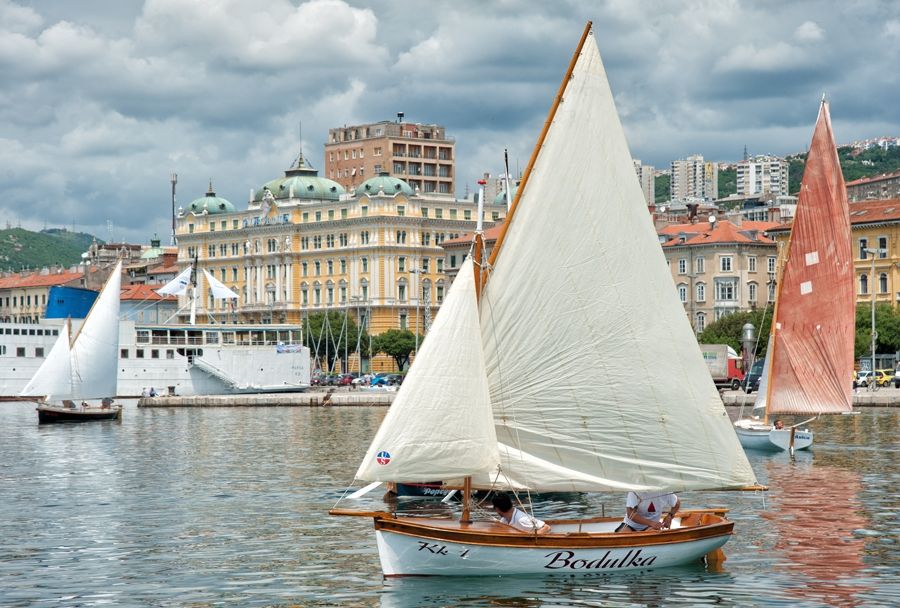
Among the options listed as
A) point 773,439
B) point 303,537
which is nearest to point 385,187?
point 773,439

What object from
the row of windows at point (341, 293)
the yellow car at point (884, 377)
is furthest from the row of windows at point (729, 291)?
the row of windows at point (341, 293)

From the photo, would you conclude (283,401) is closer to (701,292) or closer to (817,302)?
(701,292)

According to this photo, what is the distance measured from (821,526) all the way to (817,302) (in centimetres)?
1797

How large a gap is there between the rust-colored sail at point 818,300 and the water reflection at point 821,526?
9.36 feet

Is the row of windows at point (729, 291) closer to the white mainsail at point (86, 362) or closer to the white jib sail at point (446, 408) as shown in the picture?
the white mainsail at point (86, 362)

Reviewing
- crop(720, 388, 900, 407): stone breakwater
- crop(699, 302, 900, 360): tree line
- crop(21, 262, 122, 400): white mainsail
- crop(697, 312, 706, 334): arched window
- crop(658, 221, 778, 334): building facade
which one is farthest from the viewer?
crop(697, 312, 706, 334): arched window

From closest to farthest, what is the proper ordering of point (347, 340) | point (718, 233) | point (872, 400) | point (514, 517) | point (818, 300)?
point (514, 517) → point (818, 300) → point (872, 400) → point (718, 233) → point (347, 340)

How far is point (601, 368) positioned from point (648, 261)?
224 centimetres

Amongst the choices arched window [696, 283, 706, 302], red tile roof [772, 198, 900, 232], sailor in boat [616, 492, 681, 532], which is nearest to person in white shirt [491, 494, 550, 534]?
sailor in boat [616, 492, 681, 532]

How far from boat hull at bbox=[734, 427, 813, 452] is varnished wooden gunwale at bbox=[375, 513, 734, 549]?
30.8 meters

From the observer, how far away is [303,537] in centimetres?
3547

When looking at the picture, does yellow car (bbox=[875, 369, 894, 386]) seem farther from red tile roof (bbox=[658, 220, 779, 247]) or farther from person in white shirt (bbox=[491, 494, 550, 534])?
person in white shirt (bbox=[491, 494, 550, 534])

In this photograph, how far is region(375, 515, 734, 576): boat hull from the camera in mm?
27344

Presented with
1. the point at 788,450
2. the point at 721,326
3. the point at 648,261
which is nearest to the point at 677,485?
the point at 648,261
